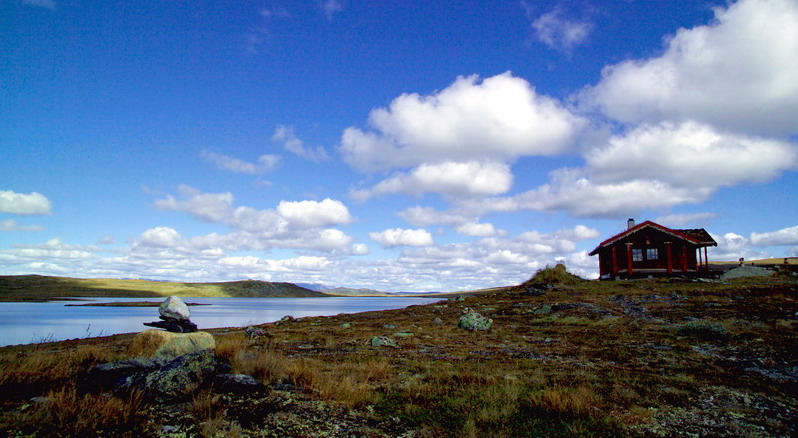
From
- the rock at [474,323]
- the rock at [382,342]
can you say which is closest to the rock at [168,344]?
the rock at [382,342]

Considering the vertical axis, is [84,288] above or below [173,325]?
below

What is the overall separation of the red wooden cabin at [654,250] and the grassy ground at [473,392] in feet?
86.2

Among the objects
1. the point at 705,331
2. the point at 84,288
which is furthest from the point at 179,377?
the point at 84,288

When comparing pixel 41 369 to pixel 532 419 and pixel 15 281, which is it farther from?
pixel 15 281

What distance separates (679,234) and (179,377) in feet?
147

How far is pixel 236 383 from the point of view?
23.0 feet

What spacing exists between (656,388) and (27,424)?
10.4 m

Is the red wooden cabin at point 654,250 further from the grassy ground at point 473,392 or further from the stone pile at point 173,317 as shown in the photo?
the stone pile at point 173,317

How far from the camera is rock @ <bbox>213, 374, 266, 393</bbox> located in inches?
274

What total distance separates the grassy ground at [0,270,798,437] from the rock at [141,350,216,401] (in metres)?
0.30

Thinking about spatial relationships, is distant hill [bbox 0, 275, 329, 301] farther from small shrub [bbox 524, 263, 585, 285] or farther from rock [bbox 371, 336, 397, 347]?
rock [bbox 371, 336, 397, 347]

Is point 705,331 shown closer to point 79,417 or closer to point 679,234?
point 79,417

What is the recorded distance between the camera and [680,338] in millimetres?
14594

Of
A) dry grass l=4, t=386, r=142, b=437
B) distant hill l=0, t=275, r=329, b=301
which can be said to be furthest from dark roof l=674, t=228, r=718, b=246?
distant hill l=0, t=275, r=329, b=301
